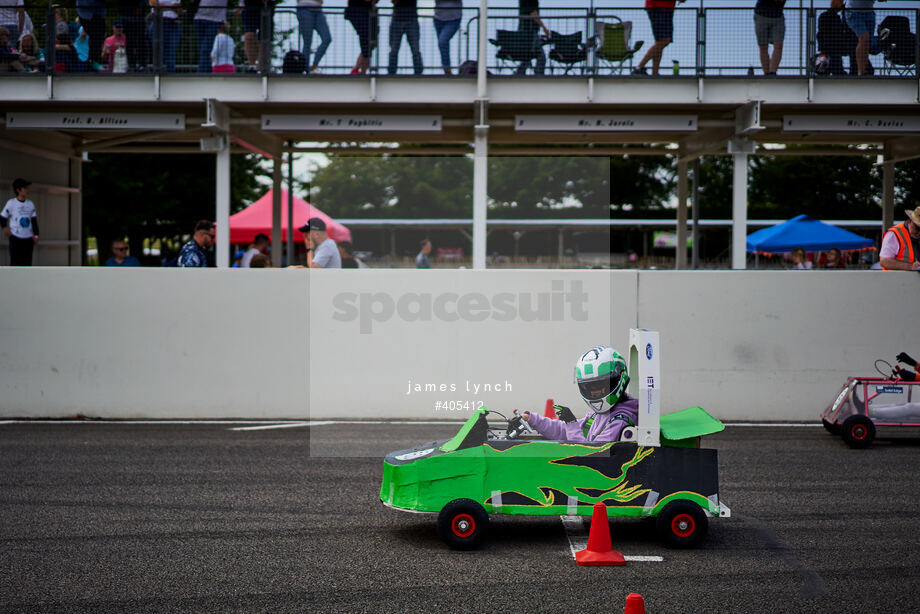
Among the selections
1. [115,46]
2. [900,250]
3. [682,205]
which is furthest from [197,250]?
[682,205]

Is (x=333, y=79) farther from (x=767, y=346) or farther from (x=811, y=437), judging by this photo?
(x=811, y=437)

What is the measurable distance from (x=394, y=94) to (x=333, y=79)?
1.11m

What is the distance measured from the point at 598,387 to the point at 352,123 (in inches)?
481

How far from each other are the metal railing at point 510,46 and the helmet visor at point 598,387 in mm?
11467

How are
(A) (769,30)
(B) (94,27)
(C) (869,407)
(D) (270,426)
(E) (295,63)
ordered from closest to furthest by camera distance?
(C) (869,407)
(D) (270,426)
(A) (769,30)
(E) (295,63)
(B) (94,27)

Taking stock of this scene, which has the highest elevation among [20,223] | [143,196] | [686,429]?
[143,196]

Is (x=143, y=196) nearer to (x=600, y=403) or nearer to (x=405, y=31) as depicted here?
(x=405, y=31)

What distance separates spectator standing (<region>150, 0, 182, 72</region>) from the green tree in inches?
606

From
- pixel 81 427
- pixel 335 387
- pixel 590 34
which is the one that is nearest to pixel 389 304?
pixel 335 387

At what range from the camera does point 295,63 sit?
54.5 feet

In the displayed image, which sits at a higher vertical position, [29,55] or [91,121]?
[29,55]

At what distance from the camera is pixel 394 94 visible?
16656mm

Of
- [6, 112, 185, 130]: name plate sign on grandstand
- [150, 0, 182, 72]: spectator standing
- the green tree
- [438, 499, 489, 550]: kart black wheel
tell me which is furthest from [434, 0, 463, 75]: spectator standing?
the green tree

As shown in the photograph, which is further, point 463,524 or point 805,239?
Answer: point 805,239
